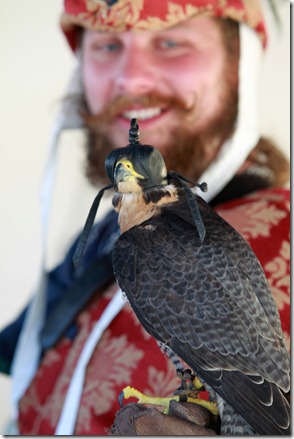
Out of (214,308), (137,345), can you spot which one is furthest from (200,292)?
(137,345)

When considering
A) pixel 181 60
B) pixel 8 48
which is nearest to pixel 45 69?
pixel 8 48

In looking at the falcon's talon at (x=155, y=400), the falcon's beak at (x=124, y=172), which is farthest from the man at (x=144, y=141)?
the falcon's beak at (x=124, y=172)

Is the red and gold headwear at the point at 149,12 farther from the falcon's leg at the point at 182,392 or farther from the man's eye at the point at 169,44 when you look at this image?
the falcon's leg at the point at 182,392

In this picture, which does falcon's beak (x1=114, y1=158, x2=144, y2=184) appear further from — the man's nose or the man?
the man's nose

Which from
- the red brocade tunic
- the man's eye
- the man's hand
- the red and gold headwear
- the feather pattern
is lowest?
the red brocade tunic

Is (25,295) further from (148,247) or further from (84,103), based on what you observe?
(148,247)

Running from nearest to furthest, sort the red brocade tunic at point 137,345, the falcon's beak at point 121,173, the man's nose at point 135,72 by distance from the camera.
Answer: the falcon's beak at point 121,173
the red brocade tunic at point 137,345
the man's nose at point 135,72

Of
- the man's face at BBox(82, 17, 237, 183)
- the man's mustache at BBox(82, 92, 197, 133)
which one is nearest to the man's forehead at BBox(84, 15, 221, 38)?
the man's face at BBox(82, 17, 237, 183)
